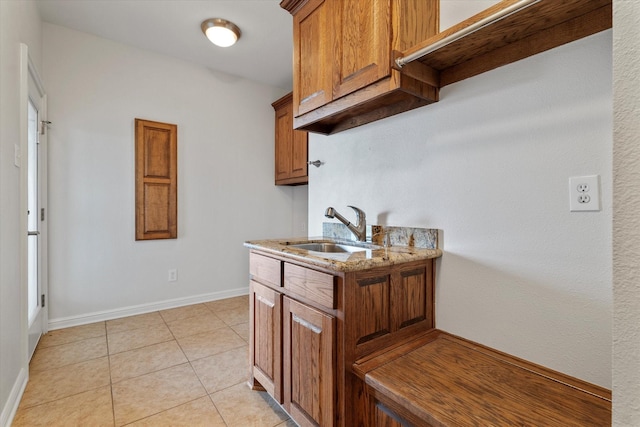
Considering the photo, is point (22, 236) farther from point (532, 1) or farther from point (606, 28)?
point (606, 28)

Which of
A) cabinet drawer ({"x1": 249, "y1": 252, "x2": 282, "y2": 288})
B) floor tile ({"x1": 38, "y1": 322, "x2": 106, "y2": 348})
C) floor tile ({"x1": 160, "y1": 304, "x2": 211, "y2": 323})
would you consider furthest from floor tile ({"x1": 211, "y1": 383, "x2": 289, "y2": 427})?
floor tile ({"x1": 38, "y1": 322, "x2": 106, "y2": 348})

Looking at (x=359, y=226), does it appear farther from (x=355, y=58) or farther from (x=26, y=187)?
(x=26, y=187)

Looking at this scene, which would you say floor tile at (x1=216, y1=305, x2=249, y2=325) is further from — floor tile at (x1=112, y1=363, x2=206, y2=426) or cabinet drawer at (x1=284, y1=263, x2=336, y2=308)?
cabinet drawer at (x1=284, y1=263, x2=336, y2=308)

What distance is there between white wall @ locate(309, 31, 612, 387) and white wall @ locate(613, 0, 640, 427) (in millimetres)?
570

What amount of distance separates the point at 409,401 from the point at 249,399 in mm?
1098

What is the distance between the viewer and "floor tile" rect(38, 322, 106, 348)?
2297mm

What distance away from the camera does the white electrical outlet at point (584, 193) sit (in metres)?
0.96

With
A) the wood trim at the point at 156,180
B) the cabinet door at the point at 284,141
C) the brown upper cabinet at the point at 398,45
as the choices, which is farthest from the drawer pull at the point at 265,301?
the cabinet door at the point at 284,141

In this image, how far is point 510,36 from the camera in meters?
1.09

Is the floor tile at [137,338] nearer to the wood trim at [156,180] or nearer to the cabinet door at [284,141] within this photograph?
the wood trim at [156,180]

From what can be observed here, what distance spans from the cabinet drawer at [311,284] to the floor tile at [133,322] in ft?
6.53

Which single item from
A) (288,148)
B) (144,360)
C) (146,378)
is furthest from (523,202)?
(288,148)

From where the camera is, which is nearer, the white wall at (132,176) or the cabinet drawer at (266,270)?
the cabinet drawer at (266,270)

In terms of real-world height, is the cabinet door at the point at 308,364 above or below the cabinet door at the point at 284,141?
below
